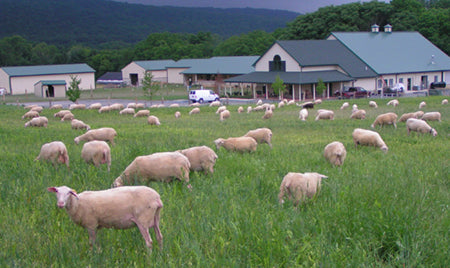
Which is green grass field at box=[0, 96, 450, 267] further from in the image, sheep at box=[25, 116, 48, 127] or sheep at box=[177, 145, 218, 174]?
sheep at box=[25, 116, 48, 127]

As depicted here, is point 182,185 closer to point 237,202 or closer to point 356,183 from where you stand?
point 237,202

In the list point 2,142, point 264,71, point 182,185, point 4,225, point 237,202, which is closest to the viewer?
point 4,225

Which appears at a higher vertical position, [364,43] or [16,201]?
[364,43]

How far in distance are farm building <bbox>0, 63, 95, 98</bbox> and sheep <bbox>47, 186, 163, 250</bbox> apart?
60540mm

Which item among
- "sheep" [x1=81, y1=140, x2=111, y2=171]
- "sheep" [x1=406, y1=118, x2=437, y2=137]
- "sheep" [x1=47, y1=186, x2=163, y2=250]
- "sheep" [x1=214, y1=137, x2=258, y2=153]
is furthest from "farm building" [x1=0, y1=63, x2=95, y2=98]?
"sheep" [x1=47, y1=186, x2=163, y2=250]

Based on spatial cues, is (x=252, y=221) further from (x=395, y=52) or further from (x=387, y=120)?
(x=395, y=52)

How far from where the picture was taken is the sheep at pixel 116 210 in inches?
204

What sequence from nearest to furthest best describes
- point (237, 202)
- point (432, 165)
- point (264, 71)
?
1. point (237, 202)
2. point (432, 165)
3. point (264, 71)

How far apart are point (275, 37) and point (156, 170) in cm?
8890

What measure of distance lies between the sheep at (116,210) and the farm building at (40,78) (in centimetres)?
6054

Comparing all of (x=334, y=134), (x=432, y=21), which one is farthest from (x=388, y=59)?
(x=334, y=134)

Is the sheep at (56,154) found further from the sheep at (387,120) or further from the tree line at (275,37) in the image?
the tree line at (275,37)

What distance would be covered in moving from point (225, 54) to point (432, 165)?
9056 centimetres

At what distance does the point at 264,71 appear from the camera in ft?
182
